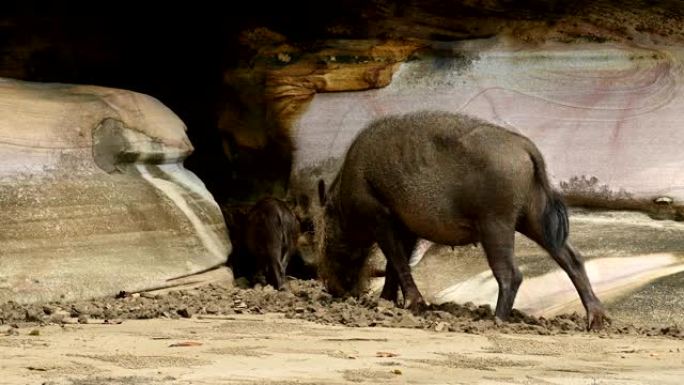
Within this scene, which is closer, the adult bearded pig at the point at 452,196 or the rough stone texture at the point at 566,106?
the adult bearded pig at the point at 452,196

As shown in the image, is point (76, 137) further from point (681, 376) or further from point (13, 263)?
point (681, 376)

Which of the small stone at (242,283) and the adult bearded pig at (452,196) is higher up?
the adult bearded pig at (452,196)

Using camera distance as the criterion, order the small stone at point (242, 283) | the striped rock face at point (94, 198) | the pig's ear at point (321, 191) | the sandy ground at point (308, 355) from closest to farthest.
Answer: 1. the sandy ground at point (308, 355)
2. the striped rock face at point (94, 198)
3. the pig's ear at point (321, 191)
4. the small stone at point (242, 283)

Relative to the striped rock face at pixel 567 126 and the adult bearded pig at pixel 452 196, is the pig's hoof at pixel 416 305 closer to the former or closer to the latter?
the adult bearded pig at pixel 452 196

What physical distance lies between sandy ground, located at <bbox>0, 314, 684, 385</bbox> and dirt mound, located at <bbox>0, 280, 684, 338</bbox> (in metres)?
0.24

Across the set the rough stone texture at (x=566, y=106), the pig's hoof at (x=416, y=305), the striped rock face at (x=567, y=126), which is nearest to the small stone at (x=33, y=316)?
the pig's hoof at (x=416, y=305)

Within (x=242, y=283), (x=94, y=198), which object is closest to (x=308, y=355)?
(x=94, y=198)

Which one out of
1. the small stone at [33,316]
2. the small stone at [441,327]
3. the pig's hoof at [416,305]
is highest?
the small stone at [441,327]

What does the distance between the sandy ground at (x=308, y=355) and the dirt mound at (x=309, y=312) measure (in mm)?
239

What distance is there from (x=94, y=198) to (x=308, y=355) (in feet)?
13.2

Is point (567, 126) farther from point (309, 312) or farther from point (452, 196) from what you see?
point (309, 312)

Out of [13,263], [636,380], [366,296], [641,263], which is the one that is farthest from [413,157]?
[636,380]

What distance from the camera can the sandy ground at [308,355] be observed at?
7.75 m

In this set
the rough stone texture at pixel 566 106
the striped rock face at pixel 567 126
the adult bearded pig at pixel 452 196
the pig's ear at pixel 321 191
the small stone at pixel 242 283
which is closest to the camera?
the adult bearded pig at pixel 452 196
